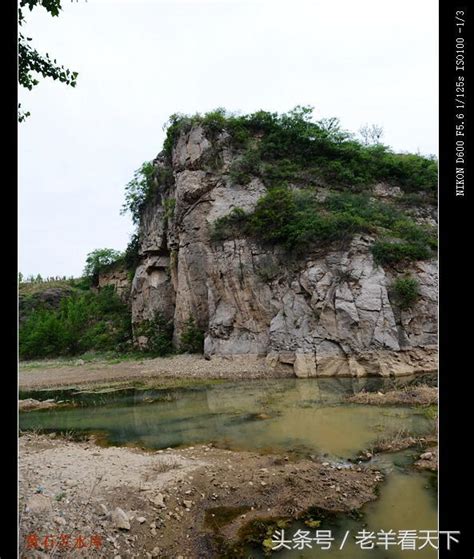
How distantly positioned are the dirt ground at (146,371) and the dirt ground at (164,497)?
24.2ft

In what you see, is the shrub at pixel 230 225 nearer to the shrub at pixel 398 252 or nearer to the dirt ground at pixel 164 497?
the shrub at pixel 398 252

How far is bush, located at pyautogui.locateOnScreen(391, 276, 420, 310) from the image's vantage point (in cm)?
1233

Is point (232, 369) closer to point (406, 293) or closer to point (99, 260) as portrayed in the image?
point (406, 293)

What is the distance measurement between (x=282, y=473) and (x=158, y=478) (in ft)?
4.77

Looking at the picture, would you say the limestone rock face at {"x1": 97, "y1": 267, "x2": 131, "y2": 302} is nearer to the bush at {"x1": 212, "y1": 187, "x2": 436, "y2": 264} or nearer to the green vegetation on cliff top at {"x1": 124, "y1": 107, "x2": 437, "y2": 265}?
the green vegetation on cliff top at {"x1": 124, "y1": 107, "x2": 437, "y2": 265}

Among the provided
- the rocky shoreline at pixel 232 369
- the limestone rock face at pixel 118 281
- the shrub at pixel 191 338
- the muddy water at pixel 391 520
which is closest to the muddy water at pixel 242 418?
the muddy water at pixel 391 520

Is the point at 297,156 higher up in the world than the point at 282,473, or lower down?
higher up

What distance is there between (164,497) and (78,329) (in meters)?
19.3

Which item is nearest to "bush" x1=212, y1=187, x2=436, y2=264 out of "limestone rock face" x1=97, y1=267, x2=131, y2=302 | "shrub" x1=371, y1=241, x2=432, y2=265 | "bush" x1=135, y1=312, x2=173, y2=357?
"shrub" x1=371, y1=241, x2=432, y2=265

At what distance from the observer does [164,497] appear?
150 inches

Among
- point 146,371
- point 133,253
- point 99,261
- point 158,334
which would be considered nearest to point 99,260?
point 99,261

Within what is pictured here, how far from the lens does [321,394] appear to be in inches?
354
